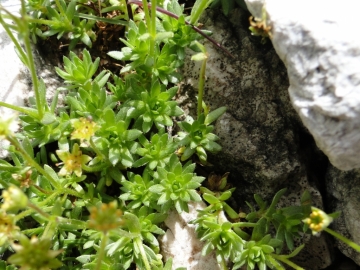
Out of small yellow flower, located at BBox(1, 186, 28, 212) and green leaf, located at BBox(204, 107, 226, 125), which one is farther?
green leaf, located at BBox(204, 107, 226, 125)

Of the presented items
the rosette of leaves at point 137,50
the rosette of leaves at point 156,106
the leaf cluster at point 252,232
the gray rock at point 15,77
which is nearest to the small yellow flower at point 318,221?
the leaf cluster at point 252,232

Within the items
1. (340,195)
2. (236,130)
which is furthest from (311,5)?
(340,195)

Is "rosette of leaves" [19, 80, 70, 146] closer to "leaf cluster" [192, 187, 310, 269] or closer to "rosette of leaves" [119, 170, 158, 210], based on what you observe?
"rosette of leaves" [119, 170, 158, 210]

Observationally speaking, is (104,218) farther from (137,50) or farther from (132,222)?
(137,50)

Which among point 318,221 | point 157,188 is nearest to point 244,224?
point 157,188

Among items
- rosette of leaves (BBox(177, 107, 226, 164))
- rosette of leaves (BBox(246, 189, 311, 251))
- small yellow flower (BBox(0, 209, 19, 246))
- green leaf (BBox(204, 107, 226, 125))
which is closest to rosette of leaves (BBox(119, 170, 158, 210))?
rosette of leaves (BBox(177, 107, 226, 164))

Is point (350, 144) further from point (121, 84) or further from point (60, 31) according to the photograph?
point (60, 31)
